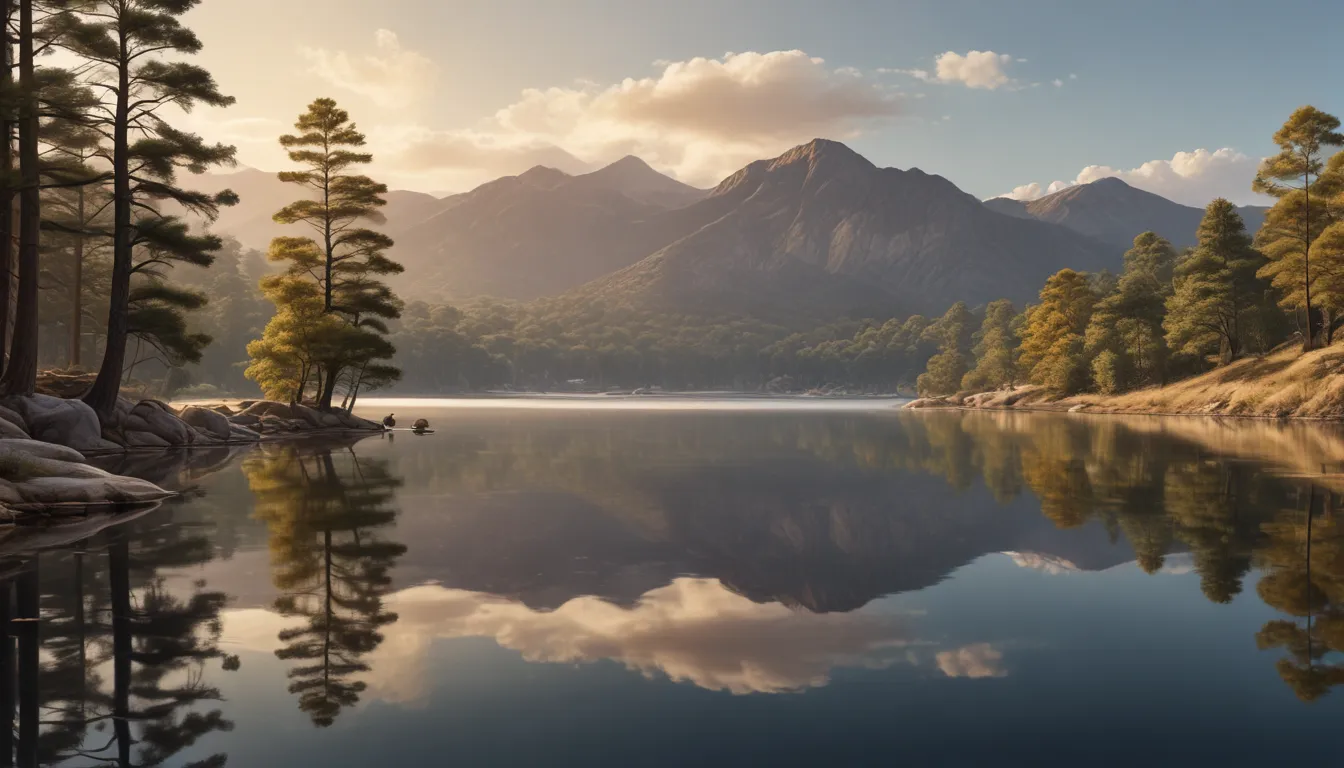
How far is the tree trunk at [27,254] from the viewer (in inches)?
1148

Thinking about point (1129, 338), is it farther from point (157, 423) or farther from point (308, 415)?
point (157, 423)

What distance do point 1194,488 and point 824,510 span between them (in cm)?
1031

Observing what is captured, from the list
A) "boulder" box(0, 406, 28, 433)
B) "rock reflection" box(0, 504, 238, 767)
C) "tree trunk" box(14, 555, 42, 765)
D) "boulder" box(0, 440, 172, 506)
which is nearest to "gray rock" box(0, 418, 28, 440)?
"boulder" box(0, 406, 28, 433)

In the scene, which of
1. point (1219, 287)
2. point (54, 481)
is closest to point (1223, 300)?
point (1219, 287)

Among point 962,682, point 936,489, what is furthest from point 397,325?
point 962,682

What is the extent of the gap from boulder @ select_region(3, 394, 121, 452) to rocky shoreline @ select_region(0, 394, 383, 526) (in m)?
0.03

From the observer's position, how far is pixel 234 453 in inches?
1336

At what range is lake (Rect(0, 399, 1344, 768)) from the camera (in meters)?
6.43

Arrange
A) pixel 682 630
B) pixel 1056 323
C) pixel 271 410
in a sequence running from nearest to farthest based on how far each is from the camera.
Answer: pixel 682 630 → pixel 271 410 → pixel 1056 323

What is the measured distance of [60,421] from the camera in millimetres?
29281

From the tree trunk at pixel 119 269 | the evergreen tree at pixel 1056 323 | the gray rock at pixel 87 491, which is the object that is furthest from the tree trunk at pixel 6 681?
the evergreen tree at pixel 1056 323

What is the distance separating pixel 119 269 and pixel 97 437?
22.5 feet

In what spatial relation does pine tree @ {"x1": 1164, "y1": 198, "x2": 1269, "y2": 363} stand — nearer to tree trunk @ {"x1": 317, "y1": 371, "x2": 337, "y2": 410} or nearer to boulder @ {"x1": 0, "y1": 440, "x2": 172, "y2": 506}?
tree trunk @ {"x1": 317, "y1": 371, "x2": 337, "y2": 410}

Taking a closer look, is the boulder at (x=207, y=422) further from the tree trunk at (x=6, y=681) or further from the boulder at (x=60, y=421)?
the tree trunk at (x=6, y=681)
